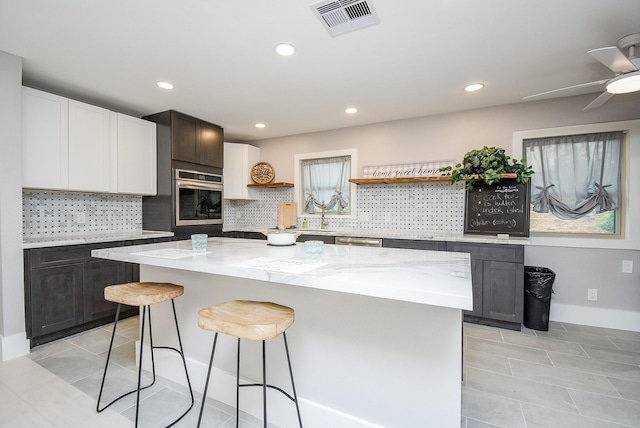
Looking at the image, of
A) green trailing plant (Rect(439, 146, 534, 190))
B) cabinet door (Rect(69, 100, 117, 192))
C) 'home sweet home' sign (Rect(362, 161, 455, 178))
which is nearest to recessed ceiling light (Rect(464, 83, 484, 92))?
green trailing plant (Rect(439, 146, 534, 190))

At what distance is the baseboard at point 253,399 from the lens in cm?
145

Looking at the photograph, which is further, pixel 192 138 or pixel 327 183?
pixel 327 183

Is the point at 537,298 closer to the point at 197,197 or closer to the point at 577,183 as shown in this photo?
the point at 577,183

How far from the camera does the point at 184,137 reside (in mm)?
3658

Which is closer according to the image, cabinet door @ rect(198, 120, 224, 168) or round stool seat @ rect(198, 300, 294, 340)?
round stool seat @ rect(198, 300, 294, 340)

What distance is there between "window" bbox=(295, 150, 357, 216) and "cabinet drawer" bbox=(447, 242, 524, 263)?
159 centimetres


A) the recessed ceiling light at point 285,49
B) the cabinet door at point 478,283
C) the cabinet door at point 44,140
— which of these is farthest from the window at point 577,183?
the cabinet door at point 44,140

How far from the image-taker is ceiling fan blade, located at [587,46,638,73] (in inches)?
67.4

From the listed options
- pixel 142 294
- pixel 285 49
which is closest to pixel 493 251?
pixel 285 49

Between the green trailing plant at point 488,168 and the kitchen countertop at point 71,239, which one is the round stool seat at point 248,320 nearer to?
the kitchen countertop at point 71,239

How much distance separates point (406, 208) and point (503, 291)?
1.44 meters

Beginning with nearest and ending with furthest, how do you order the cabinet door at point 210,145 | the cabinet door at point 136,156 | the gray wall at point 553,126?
→ the gray wall at point 553,126 → the cabinet door at point 136,156 → the cabinet door at point 210,145

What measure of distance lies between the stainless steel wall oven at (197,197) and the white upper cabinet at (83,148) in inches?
13.4

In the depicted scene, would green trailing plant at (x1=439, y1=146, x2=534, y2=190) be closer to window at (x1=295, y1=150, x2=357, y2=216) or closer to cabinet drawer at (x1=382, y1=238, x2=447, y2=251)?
cabinet drawer at (x1=382, y1=238, x2=447, y2=251)
